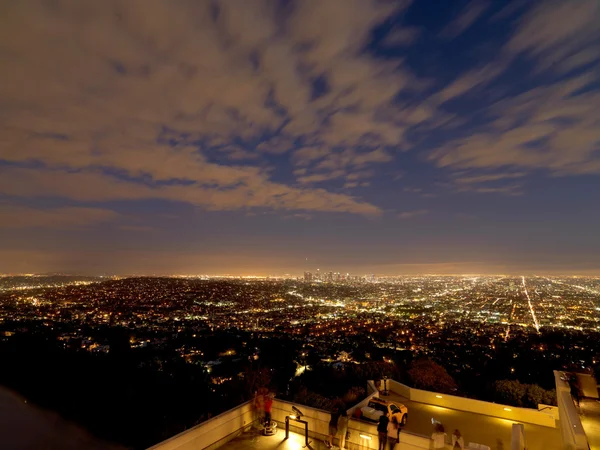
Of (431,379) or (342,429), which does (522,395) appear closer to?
(431,379)

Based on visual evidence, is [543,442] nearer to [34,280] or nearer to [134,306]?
[134,306]

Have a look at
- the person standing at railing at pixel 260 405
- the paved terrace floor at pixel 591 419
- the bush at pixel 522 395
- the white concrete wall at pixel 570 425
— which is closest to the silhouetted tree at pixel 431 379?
the bush at pixel 522 395

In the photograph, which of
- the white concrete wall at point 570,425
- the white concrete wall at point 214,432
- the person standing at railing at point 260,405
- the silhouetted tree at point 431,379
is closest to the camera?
the white concrete wall at point 570,425

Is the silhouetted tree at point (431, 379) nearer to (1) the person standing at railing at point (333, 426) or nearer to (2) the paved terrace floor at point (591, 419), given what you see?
(2) the paved terrace floor at point (591, 419)

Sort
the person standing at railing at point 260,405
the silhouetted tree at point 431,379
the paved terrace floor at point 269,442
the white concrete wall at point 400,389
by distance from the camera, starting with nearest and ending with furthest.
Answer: the paved terrace floor at point 269,442
the person standing at railing at point 260,405
the white concrete wall at point 400,389
the silhouetted tree at point 431,379

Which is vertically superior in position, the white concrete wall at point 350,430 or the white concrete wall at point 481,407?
the white concrete wall at point 350,430
